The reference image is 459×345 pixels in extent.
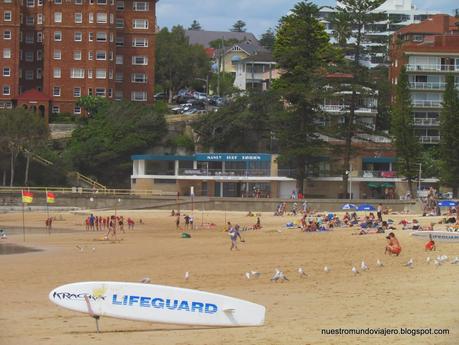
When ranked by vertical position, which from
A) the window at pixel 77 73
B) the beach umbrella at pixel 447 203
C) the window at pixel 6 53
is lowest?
the beach umbrella at pixel 447 203

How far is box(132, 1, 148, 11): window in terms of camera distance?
8188 centimetres

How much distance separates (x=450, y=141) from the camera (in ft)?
200

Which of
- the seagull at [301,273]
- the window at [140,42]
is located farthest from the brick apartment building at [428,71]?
the seagull at [301,273]

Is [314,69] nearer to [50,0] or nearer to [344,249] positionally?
[50,0]

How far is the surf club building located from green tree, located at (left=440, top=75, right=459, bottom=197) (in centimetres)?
1044

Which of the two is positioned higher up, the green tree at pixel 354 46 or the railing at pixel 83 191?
the green tree at pixel 354 46

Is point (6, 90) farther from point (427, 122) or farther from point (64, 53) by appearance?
point (427, 122)

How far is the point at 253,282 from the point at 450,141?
128ft

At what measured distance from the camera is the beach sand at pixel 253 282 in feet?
56.5

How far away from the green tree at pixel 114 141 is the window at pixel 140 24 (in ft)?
38.6

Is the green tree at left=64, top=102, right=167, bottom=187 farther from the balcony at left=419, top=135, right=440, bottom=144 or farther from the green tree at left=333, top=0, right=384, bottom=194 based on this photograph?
the balcony at left=419, top=135, right=440, bottom=144

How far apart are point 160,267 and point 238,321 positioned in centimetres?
1198

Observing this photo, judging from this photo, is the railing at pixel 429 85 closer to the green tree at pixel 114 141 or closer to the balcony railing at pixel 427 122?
the balcony railing at pixel 427 122

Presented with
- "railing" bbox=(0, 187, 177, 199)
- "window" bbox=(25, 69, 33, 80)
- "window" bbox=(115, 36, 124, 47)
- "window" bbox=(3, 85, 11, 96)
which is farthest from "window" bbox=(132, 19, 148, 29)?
"railing" bbox=(0, 187, 177, 199)
